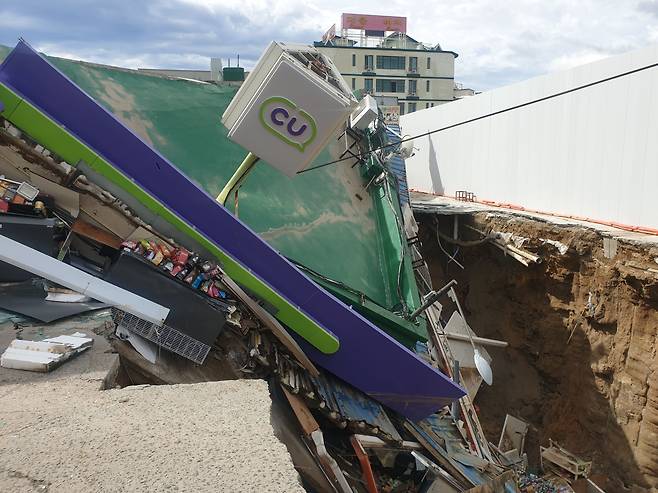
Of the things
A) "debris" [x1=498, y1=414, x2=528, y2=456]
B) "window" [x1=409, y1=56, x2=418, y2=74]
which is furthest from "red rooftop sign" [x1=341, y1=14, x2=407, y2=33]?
"debris" [x1=498, y1=414, x2=528, y2=456]

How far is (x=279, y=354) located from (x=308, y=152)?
148cm

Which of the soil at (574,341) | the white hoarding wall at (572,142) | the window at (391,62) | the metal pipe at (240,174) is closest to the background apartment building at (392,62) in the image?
the window at (391,62)

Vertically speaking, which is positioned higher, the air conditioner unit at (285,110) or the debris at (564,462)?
the air conditioner unit at (285,110)

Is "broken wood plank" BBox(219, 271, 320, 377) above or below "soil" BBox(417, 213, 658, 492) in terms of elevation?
below

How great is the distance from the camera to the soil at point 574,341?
697 cm

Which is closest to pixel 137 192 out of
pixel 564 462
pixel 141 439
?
pixel 141 439

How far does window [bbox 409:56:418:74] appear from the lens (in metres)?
47.3

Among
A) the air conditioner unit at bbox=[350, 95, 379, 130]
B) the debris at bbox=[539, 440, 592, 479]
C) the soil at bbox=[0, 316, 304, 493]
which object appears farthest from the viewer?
the debris at bbox=[539, 440, 592, 479]

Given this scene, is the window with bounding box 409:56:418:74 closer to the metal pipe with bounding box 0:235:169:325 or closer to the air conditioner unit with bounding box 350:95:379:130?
the air conditioner unit with bounding box 350:95:379:130

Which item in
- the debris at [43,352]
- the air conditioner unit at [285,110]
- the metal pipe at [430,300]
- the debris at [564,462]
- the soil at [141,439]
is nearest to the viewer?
the soil at [141,439]

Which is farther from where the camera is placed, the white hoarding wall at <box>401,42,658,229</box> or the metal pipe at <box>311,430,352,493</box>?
the white hoarding wall at <box>401,42,658,229</box>

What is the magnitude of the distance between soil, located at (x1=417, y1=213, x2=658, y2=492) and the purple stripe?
3.79 m

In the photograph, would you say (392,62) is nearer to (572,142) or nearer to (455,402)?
(572,142)

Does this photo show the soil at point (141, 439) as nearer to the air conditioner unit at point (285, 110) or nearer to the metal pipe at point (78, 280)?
the metal pipe at point (78, 280)
